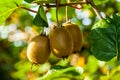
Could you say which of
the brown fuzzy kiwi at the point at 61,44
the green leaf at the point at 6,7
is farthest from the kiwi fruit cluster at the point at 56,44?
the green leaf at the point at 6,7

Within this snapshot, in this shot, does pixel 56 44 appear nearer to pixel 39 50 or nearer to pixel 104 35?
pixel 39 50

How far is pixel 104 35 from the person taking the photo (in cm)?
162

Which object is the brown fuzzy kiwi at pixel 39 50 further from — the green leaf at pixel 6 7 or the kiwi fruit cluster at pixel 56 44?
the green leaf at pixel 6 7

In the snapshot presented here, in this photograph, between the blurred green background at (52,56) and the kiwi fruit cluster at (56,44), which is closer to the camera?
the kiwi fruit cluster at (56,44)

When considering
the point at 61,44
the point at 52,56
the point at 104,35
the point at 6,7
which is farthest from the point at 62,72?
the point at 52,56

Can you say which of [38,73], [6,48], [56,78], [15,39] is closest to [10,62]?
[6,48]

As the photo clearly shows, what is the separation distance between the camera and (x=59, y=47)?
1598mm

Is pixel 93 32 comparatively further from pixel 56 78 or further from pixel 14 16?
pixel 14 16

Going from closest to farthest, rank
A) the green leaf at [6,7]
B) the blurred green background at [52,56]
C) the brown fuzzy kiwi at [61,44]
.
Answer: the brown fuzzy kiwi at [61,44], the green leaf at [6,7], the blurred green background at [52,56]

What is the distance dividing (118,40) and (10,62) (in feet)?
9.64

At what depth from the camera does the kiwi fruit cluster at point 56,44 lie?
159 cm

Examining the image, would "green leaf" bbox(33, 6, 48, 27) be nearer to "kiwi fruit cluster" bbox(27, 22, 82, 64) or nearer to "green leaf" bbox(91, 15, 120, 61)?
"kiwi fruit cluster" bbox(27, 22, 82, 64)

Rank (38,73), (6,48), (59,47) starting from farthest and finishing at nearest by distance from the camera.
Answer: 1. (6,48)
2. (38,73)
3. (59,47)

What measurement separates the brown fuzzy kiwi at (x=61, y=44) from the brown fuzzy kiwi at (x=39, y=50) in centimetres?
3
